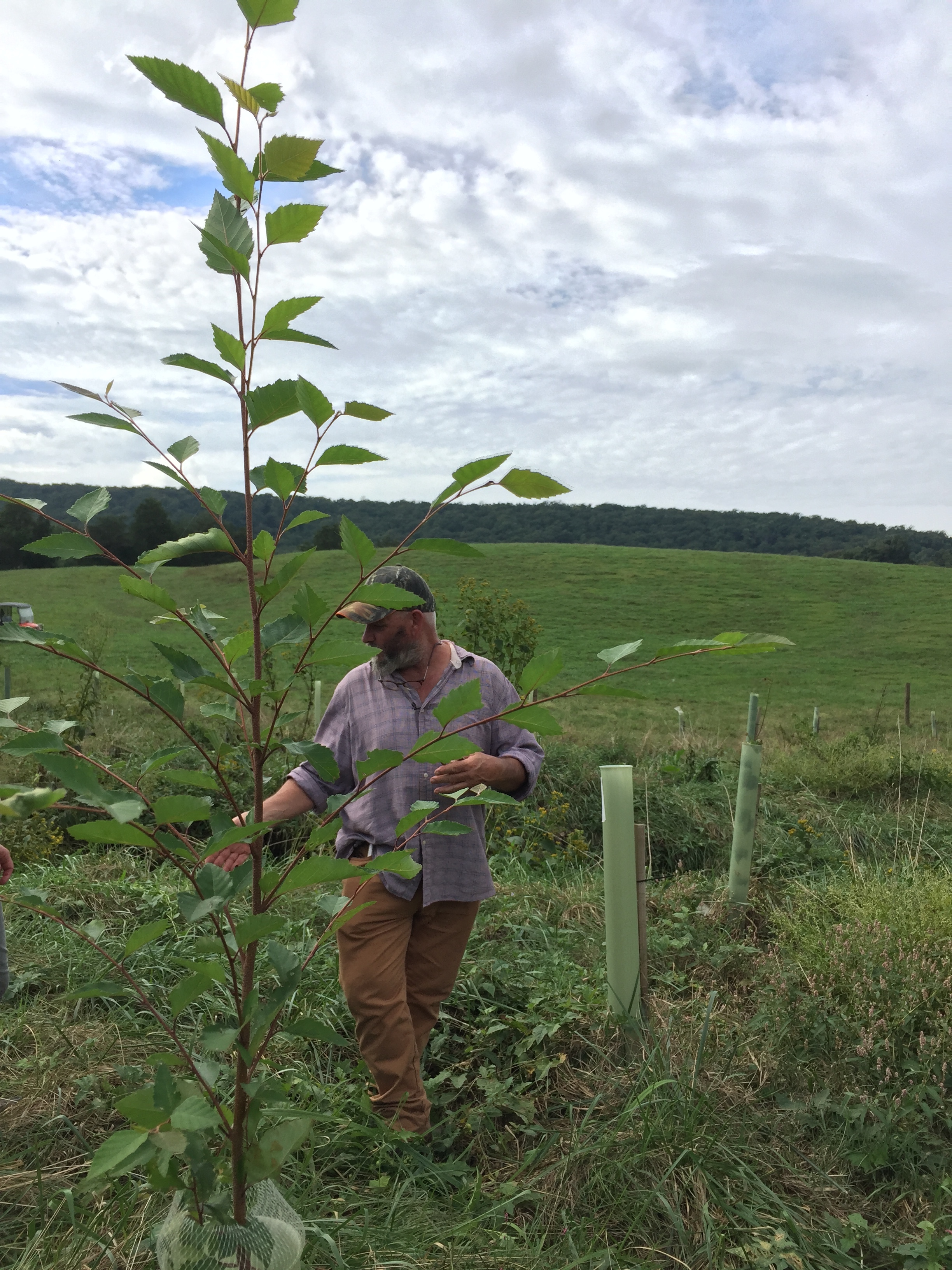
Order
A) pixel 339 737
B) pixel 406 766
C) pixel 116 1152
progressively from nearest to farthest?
pixel 116 1152 → pixel 406 766 → pixel 339 737

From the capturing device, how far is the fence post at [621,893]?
3.26m

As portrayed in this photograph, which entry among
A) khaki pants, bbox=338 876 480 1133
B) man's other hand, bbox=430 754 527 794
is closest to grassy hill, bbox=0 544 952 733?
khaki pants, bbox=338 876 480 1133

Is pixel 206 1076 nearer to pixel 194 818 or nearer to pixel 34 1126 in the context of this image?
pixel 194 818

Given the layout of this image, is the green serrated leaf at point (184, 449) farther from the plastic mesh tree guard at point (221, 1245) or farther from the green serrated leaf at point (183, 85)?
the plastic mesh tree guard at point (221, 1245)

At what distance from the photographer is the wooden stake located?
131 inches

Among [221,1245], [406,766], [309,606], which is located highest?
[309,606]

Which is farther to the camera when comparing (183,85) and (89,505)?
(89,505)

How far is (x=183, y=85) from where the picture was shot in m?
1.15

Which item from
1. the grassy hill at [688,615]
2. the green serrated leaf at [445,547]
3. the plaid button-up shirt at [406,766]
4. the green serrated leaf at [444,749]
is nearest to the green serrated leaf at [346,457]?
the green serrated leaf at [445,547]

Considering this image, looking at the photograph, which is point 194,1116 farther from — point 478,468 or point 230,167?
A: point 230,167

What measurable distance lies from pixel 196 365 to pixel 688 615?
34362mm

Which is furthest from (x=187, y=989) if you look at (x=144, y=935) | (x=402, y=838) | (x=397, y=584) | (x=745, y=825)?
(x=745, y=825)

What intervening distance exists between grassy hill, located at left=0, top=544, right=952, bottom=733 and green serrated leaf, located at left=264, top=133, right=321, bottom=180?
12.9 m

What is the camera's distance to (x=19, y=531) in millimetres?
28297
